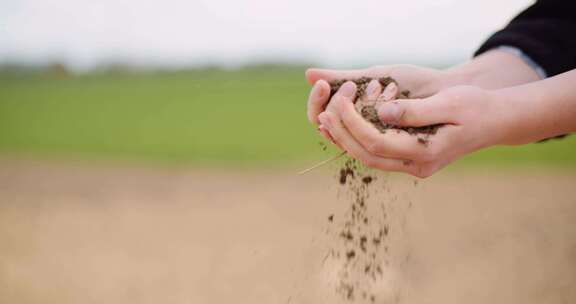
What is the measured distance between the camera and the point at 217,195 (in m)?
5.84

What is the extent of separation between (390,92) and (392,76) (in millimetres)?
109

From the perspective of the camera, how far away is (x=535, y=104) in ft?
4.66

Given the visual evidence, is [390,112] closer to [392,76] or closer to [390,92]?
[390,92]

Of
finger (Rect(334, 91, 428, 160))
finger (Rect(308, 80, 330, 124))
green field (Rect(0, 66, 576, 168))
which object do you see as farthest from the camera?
green field (Rect(0, 66, 576, 168))

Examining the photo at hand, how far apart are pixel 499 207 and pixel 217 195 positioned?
2623 millimetres

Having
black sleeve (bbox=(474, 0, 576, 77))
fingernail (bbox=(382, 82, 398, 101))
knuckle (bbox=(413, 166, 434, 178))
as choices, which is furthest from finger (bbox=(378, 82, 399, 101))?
black sleeve (bbox=(474, 0, 576, 77))

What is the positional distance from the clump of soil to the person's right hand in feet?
0.07

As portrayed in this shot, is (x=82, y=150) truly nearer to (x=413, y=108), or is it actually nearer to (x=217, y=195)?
(x=217, y=195)

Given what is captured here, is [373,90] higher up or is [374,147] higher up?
[373,90]

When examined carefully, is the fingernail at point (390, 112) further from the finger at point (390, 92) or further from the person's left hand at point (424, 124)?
the finger at point (390, 92)

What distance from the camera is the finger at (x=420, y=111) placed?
1374 mm

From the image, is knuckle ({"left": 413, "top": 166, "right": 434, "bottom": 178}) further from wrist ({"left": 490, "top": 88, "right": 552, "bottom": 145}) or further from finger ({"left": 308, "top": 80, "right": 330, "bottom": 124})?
finger ({"left": 308, "top": 80, "right": 330, "bottom": 124})

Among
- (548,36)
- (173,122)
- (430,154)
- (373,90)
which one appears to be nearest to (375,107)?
(373,90)

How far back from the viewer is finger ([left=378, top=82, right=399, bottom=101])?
1.54 m
